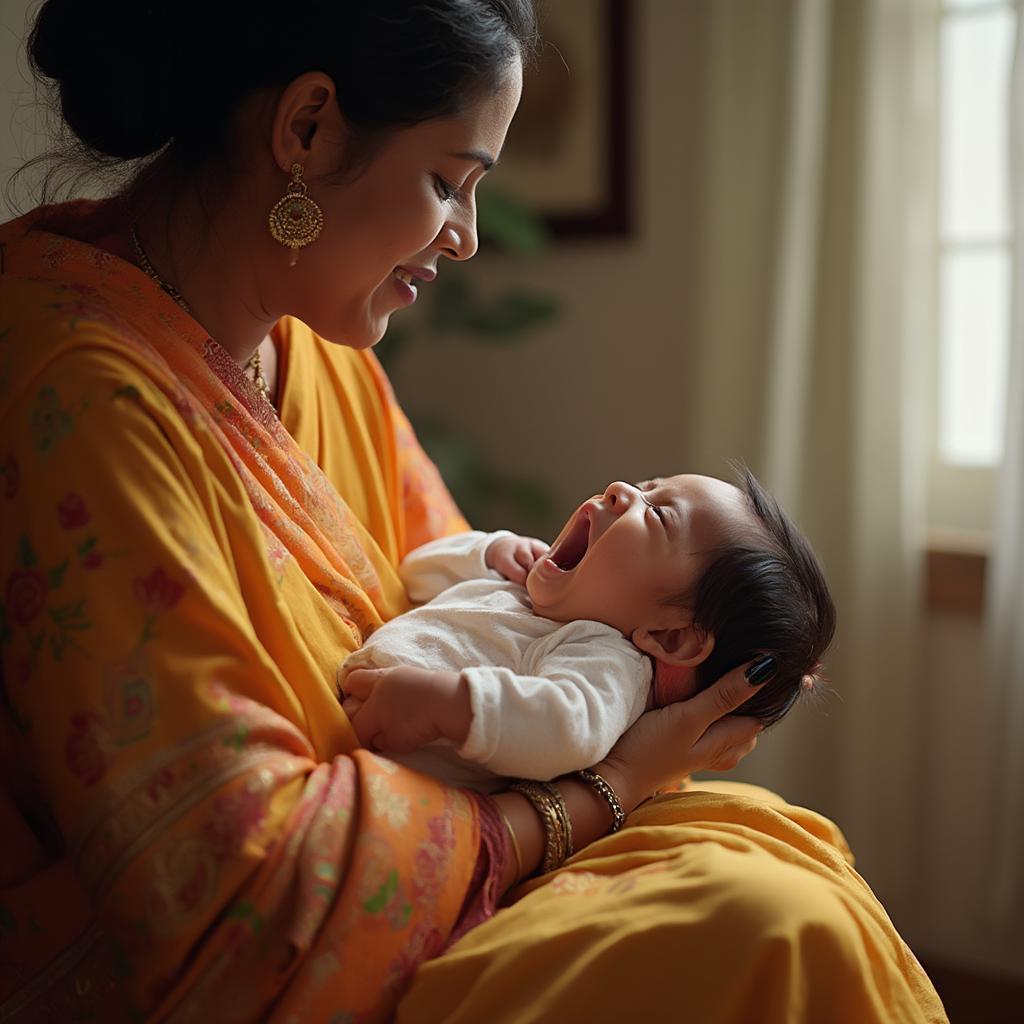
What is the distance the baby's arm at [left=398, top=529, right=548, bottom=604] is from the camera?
1453 millimetres

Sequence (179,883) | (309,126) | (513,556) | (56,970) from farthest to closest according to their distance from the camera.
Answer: (513,556), (309,126), (56,970), (179,883)

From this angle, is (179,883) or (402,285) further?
(402,285)

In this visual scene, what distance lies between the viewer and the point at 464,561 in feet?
4.91

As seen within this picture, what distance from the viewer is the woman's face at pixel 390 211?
1.22m

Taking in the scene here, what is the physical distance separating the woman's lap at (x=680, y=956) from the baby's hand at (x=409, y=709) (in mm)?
180

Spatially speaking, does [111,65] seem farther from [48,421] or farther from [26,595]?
[26,595]

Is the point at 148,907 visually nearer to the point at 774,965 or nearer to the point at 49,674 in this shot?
the point at 49,674

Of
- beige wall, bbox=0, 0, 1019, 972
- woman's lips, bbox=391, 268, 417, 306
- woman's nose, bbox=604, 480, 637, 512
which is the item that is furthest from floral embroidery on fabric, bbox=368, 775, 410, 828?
beige wall, bbox=0, 0, 1019, 972

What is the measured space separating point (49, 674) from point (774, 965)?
67cm

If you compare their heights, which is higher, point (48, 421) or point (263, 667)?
point (48, 421)

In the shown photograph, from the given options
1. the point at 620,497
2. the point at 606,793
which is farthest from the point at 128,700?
the point at 620,497

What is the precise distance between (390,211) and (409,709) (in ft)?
1.70

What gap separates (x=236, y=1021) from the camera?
39.2 inches

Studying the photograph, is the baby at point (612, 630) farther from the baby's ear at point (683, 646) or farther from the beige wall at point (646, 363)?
the beige wall at point (646, 363)
